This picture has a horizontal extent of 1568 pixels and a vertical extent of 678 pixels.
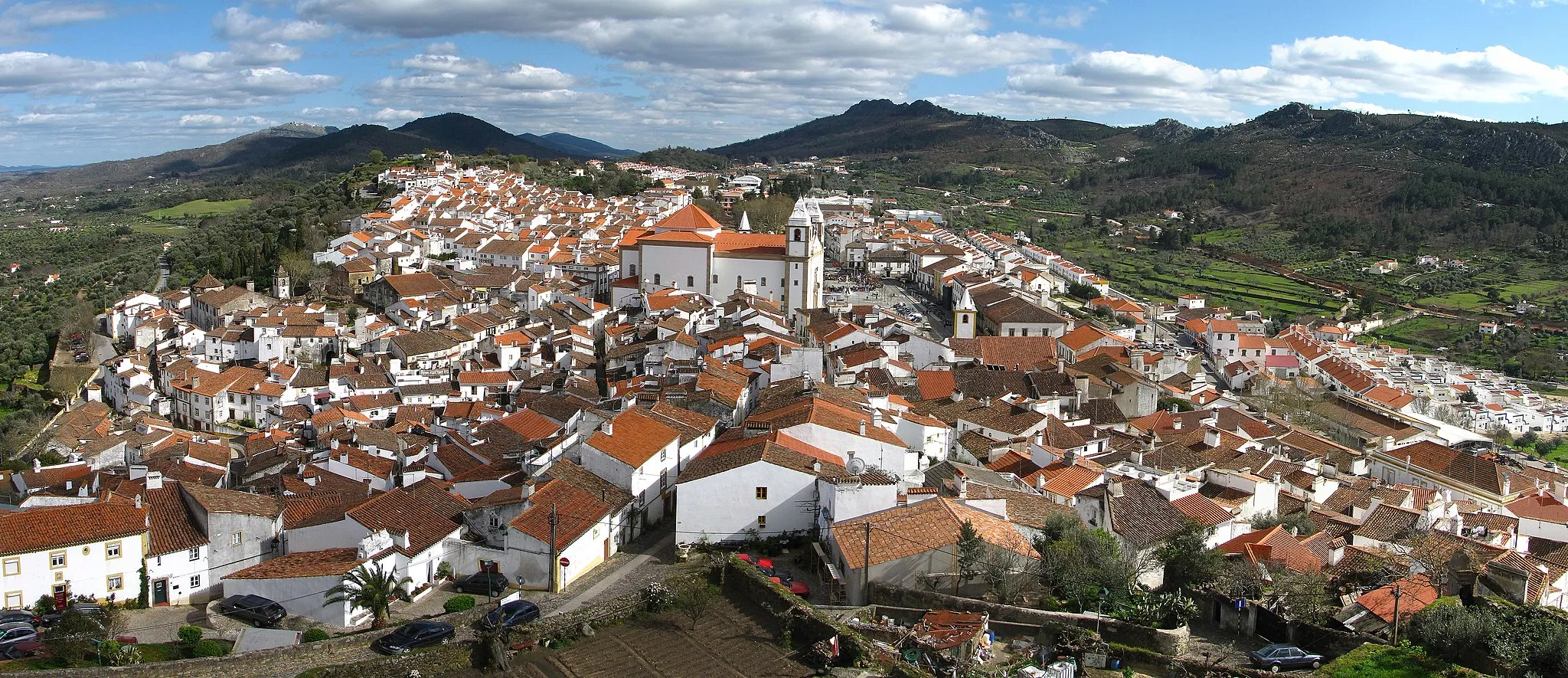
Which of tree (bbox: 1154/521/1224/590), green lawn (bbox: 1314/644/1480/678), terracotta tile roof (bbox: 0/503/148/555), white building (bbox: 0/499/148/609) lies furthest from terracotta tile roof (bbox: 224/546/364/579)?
green lawn (bbox: 1314/644/1480/678)

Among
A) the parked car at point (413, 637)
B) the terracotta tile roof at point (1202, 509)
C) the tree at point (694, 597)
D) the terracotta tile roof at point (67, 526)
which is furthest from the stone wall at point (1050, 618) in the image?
the terracotta tile roof at point (67, 526)

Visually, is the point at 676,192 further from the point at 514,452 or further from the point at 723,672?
the point at 723,672

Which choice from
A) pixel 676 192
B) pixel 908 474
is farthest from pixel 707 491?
pixel 676 192

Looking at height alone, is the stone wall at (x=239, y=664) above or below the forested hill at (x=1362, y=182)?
below

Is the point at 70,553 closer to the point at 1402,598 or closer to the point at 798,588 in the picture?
the point at 798,588

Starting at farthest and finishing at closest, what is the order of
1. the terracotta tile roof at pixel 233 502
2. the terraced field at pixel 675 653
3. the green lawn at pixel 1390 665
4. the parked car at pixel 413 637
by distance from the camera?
the terracotta tile roof at pixel 233 502, the parked car at pixel 413 637, the terraced field at pixel 675 653, the green lawn at pixel 1390 665

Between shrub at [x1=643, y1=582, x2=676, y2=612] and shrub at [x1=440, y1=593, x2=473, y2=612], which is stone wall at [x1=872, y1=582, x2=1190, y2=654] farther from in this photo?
shrub at [x1=440, y1=593, x2=473, y2=612]

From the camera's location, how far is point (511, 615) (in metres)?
14.3

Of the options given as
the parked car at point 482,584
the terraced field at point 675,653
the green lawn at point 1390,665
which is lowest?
the parked car at point 482,584

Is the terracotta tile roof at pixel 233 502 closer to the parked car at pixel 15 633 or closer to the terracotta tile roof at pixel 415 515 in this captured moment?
the terracotta tile roof at pixel 415 515

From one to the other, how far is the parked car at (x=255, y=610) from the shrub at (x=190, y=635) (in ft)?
3.89

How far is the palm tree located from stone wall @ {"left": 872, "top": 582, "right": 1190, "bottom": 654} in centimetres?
683

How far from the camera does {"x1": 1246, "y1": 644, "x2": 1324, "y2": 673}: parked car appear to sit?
12328mm

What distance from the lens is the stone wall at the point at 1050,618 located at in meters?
13.0
